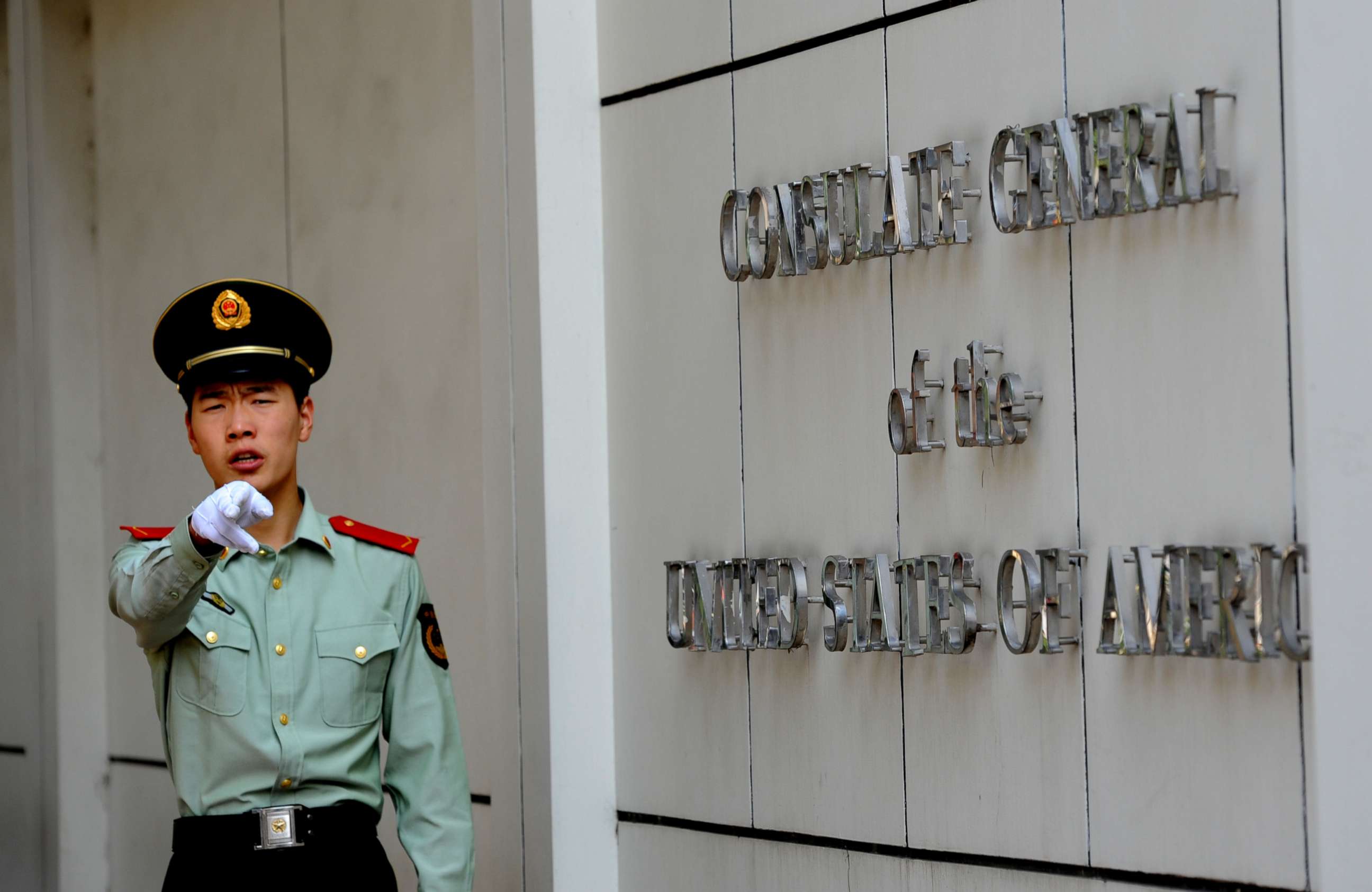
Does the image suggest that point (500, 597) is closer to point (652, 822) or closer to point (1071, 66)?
point (652, 822)

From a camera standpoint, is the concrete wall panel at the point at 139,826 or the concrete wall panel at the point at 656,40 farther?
the concrete wall panel at the point at 139,826

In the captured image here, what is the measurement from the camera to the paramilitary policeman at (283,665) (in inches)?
109

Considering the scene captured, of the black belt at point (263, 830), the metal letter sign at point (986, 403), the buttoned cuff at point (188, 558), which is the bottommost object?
the black belt at point (263, 830)

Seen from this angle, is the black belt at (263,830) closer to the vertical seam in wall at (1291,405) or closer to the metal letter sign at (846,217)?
the metal letter sign at (846,217)

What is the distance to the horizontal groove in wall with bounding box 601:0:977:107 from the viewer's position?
300 cm

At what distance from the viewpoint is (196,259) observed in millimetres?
5043

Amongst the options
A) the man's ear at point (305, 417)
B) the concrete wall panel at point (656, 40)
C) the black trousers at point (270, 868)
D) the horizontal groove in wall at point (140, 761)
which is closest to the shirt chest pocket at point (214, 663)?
the black trousers at point (270, 868)

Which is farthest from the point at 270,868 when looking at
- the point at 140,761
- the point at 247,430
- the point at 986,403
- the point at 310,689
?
the point at 140,761

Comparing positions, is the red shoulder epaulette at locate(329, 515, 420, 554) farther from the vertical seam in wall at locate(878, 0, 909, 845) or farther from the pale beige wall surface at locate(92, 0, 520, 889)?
the vertical seam in wall at locate(878, 0, 909, 845)

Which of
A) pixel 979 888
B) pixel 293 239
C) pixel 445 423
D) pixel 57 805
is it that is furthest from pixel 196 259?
pixel 979 888

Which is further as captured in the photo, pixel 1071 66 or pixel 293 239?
pixel 293 239

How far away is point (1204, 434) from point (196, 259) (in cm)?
339

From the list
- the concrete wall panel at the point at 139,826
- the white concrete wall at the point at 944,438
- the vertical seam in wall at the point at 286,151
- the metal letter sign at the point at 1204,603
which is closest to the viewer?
the metal letter sign at the point at 1204,603

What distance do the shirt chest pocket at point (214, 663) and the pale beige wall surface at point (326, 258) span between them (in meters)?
0.94
